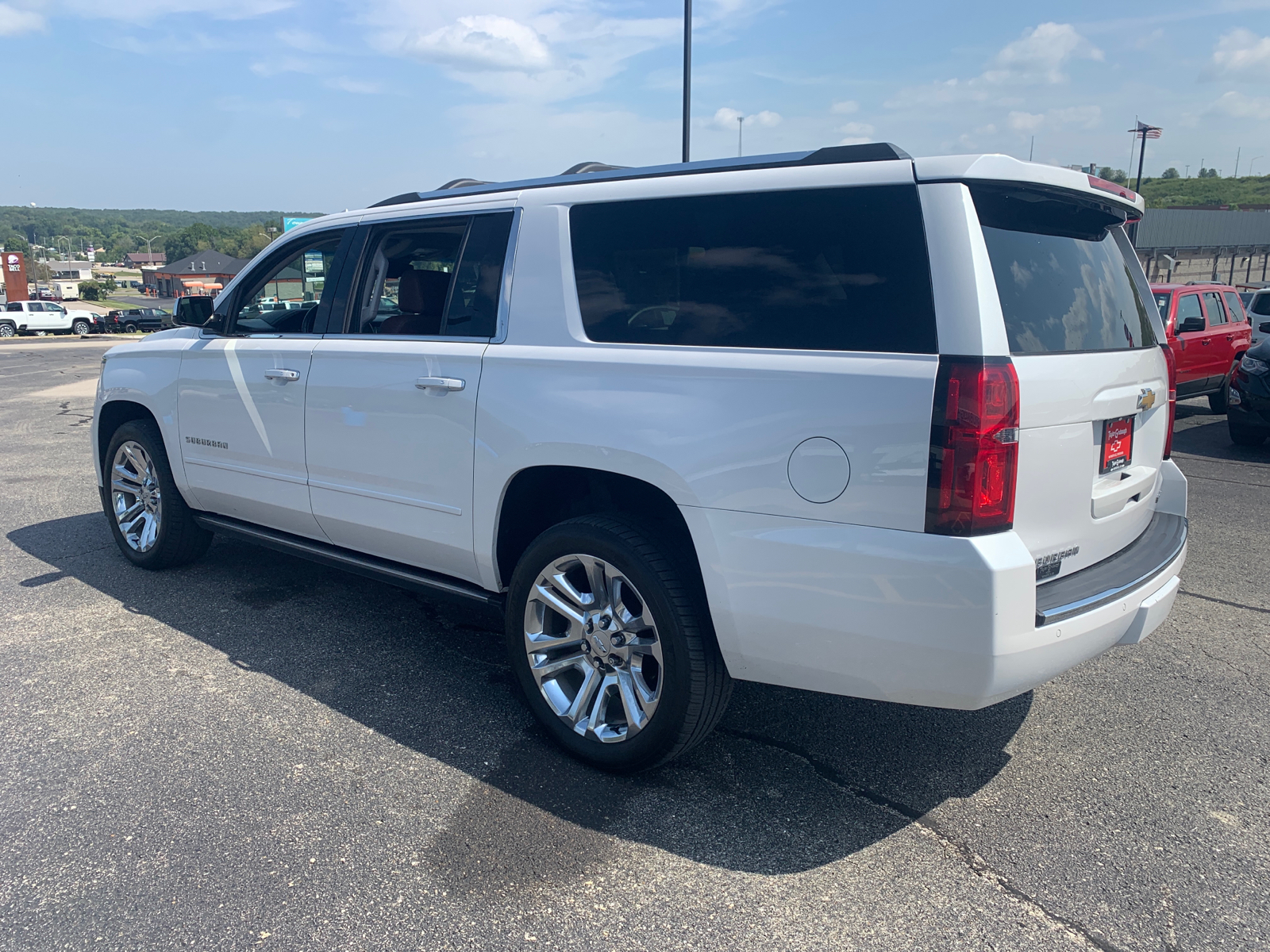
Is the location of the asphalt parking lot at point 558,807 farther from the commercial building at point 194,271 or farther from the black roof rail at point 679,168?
the commercial building at point 194,271

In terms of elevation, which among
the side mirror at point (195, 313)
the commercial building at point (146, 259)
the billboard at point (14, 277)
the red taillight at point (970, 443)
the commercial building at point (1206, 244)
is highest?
the commercial building at point (146, 259)

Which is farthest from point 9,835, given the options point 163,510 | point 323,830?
point 163,510

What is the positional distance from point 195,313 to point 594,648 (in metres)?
A: 3.10

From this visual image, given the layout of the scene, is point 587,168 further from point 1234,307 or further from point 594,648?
point 1234,307

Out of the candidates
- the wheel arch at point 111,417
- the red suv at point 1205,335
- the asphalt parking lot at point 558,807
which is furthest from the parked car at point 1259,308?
the wheel arch at point 111,417

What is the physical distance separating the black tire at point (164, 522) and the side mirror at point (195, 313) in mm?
755

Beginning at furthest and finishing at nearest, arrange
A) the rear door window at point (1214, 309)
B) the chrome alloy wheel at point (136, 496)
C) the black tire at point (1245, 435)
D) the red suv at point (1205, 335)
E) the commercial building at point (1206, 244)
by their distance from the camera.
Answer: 1. the commercial building at point (1206, 244)
2. the rear door window at point (1214, 309)
3. the red suv at point (1205, 335)
4. the black tire at point (1245, 435)
5. the chrome alloy wheel at point (136, 496)

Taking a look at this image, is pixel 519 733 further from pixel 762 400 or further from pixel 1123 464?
pixel 1123 464

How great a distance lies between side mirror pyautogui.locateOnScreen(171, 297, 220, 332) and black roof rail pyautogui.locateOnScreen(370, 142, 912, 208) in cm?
125

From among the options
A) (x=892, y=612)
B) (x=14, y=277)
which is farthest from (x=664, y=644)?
(x=14, y=277)

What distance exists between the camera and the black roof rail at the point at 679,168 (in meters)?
2.70

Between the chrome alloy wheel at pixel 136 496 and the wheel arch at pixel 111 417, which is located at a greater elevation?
the wheel arch at pixel 111 417

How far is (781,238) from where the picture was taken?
9.14 feet

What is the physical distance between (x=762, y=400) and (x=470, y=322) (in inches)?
55.3
